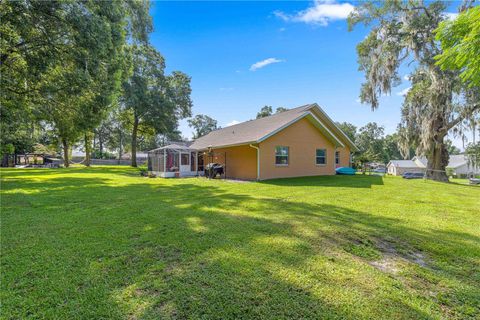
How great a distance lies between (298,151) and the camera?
49.1 feet

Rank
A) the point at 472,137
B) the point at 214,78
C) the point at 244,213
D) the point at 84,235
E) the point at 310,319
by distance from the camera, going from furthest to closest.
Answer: the point at 214,78
the point at 472,137
the point at 244,213
the point at 84,235
the point at 310,319

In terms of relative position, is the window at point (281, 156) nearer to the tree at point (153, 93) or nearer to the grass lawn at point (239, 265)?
the grass lawn at point (239, 265)

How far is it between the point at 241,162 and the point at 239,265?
11947mm

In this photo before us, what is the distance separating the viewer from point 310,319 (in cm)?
195

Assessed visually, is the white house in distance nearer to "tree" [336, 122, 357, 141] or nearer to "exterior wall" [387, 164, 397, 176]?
"exterior wall" [387, 164, 397, 176]

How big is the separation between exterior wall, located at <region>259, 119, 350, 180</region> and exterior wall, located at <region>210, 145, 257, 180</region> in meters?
0.71

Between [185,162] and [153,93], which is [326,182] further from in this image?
[153,93]

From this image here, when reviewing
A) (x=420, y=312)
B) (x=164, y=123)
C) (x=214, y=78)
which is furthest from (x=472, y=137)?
(x=164, y=123)

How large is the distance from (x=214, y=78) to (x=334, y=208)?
16126 mm

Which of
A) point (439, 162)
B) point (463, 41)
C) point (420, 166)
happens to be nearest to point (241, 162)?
point (463, 41)

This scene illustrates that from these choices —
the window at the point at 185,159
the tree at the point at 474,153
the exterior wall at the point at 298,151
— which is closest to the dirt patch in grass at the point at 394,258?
the exterior wall at the point at 298,151

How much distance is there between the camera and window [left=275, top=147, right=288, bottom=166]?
Answer: 46.3 feet

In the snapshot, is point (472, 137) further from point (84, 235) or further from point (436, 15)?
point (84, 235)

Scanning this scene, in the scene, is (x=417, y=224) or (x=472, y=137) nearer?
(x=417, y=224)
